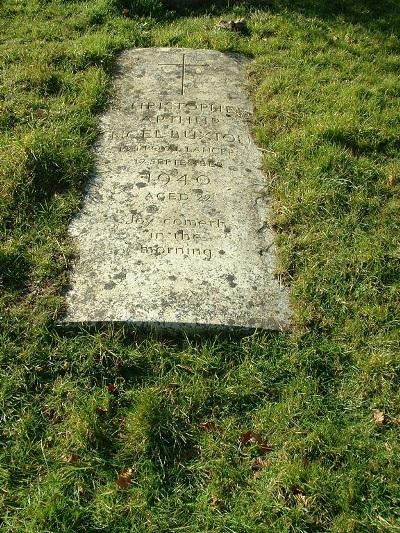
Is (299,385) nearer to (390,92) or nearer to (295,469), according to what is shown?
(295,469)

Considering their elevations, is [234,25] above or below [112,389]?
above

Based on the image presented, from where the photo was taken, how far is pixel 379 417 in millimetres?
3330

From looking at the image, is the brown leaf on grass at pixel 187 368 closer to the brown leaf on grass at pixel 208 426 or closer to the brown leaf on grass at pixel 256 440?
the brown leaf on grass at pixel 208 426

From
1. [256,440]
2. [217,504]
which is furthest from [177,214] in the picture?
[217,504]

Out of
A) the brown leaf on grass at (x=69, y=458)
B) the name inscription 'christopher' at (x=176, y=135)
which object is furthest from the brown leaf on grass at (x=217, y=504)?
the name inscription 'christopher' at (x=176, y=135)

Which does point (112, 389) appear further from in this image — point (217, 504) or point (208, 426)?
point (217, 504)

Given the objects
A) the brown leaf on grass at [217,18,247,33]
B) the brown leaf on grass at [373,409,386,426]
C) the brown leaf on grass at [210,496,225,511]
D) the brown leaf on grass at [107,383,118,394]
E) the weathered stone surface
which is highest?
the brown leaf on grass at [217,18,247,33]

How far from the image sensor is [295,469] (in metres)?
3.07

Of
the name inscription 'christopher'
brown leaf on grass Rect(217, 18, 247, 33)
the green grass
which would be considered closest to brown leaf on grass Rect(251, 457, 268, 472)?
the green grass

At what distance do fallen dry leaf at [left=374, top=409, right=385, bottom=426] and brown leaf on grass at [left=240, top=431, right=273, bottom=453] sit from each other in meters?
0.59

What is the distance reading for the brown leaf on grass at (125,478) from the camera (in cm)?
305

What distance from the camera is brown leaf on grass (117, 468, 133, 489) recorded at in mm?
3047

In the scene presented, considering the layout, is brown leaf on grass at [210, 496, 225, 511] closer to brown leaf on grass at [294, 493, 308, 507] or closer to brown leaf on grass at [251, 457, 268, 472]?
brown leaf on grass at [251, 457, 268, 472]

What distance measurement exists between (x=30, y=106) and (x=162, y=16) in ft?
7.47
